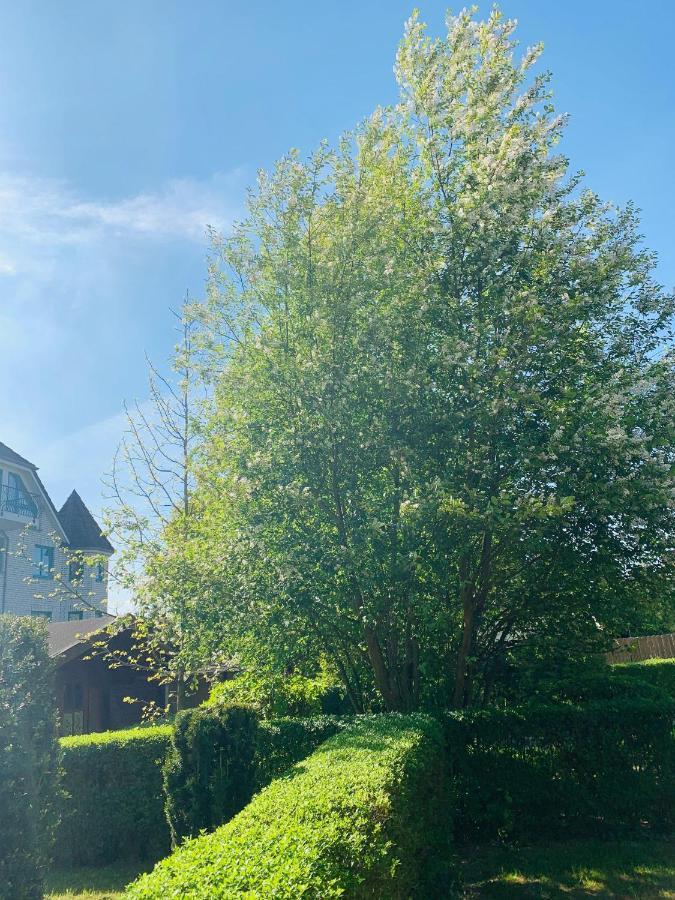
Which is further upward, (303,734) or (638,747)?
(303,734)

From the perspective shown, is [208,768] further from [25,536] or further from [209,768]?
[25,536]

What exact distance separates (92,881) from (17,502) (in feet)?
106

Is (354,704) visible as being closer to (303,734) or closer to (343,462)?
(303,734)

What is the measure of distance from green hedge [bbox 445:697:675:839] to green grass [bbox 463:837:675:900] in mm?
324

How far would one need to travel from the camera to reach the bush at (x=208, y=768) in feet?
29.0

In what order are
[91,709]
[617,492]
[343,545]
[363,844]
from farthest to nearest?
[91,709], [343,545], [617,492], [363,844]

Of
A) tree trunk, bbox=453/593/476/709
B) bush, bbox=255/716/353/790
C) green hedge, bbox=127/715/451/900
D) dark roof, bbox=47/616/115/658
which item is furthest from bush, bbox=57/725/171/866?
dark roof, bbox=47/616/115/658

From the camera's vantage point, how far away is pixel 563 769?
9.58 m

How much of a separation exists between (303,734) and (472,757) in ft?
7.62

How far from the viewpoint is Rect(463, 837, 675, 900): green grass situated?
25.1ft

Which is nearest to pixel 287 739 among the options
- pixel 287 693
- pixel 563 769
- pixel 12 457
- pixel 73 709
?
pixel 287 693

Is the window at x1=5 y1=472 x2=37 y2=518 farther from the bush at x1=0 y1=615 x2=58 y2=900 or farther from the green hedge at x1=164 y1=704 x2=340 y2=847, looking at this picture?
the bush at x1=0 y1=615 x2=58 y2=900

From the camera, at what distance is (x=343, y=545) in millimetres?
9484

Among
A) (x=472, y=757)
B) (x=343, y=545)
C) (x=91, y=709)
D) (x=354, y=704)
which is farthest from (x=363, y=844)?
(x=91, y=709)
